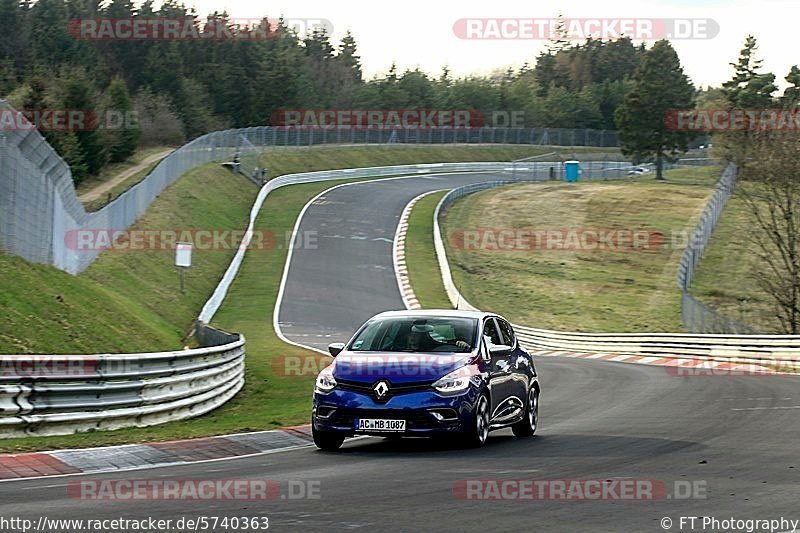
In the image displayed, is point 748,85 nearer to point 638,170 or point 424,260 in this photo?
point 638,170

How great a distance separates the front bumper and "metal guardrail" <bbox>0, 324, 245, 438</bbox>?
328 cm

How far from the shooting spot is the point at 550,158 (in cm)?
11306

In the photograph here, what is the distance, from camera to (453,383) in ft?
41.2

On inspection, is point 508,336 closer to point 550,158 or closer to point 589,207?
point 589,207

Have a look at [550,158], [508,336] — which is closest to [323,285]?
[508,336]

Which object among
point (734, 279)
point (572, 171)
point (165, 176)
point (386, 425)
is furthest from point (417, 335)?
point (572, 171)

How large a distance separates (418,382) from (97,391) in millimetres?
4233

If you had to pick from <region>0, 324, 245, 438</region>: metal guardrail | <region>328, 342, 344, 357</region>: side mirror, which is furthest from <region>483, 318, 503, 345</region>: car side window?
<region>0, 324, 245, 438</region>: metal guardrail

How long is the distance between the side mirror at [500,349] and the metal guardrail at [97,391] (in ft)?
15.3

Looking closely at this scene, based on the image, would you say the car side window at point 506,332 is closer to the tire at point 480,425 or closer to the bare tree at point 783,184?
the tire at point 480,425

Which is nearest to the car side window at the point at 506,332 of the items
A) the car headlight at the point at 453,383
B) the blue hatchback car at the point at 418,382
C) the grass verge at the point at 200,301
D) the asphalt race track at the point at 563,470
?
the blue hatchback car at the point at 418,382

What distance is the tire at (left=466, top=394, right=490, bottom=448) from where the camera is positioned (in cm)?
1272

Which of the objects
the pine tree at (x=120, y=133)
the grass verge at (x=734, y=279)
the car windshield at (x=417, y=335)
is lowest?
the grass verge at (x=734, y=279)

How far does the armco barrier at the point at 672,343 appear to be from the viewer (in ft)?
96.1
